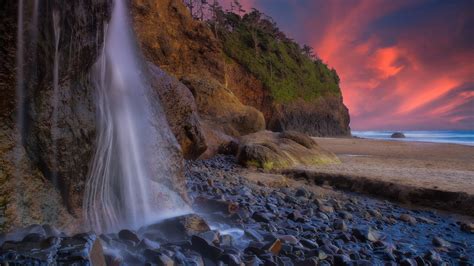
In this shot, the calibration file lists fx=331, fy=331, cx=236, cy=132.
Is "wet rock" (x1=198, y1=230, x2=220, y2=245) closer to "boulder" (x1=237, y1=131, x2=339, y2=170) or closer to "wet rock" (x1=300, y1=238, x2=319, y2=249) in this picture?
"wet rock" (x1=300, y1=238, x2=319, y2=249)

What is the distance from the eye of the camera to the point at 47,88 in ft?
8.95

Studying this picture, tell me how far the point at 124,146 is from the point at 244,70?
2835 centimetres

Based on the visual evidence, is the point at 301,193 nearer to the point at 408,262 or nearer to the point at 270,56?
the point at 408,262

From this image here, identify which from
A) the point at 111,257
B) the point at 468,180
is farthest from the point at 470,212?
the point at 111,257

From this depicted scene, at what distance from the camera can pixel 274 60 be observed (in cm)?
3578

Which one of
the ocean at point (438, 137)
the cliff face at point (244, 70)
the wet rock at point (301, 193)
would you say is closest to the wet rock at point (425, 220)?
the wet rock at point (301, 193)

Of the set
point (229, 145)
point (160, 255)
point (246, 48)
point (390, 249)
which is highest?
point (246, 48)

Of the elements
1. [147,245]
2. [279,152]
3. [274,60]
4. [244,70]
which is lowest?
[147,245]

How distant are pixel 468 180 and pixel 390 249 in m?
4.86

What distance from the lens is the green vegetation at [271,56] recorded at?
32.3 m

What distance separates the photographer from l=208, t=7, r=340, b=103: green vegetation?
32.3 meters

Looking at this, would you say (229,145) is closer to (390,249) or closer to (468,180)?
(468,180)

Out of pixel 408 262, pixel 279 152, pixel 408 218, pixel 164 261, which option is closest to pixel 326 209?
pixel 408 218

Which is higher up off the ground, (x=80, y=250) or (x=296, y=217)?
(x=80, y=250)
